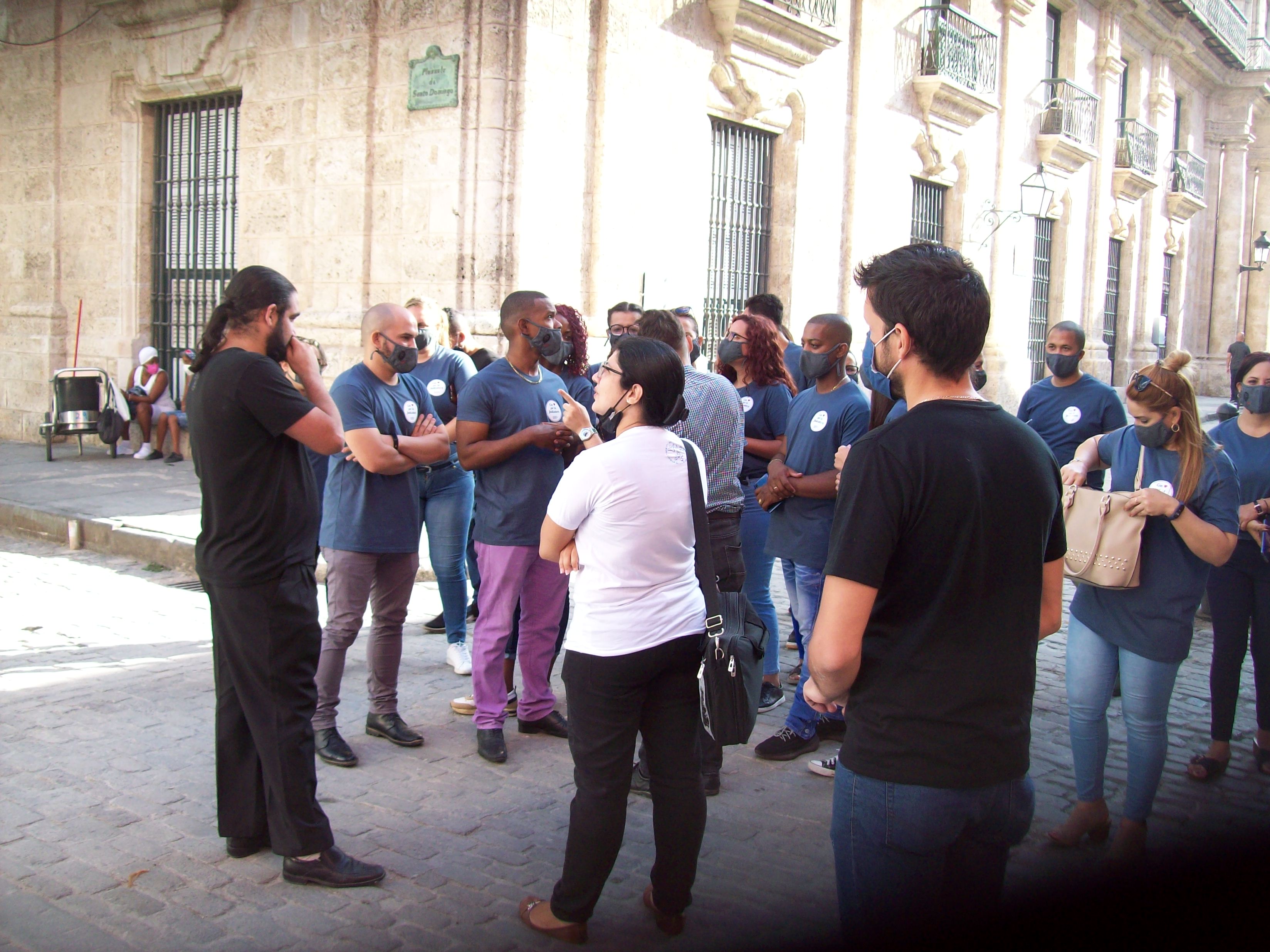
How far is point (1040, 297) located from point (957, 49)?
21.4ft

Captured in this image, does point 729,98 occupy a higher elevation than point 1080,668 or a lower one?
higher

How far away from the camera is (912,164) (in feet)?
53.1

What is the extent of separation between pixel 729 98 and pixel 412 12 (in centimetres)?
402

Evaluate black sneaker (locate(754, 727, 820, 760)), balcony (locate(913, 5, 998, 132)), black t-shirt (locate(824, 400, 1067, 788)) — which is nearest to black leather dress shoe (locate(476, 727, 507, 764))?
black sneaker (locate(754, 727, 820, 760))

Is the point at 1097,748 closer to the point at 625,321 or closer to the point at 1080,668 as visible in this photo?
the point at 1080,668

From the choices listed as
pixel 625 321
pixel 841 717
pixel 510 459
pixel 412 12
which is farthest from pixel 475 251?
pixel 841 717

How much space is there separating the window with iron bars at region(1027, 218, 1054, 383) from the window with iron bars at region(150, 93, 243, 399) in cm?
1445

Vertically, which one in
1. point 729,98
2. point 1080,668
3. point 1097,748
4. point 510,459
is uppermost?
point 729,98

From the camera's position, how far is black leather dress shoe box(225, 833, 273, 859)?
141 inches

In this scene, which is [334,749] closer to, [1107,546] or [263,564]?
[263,564]

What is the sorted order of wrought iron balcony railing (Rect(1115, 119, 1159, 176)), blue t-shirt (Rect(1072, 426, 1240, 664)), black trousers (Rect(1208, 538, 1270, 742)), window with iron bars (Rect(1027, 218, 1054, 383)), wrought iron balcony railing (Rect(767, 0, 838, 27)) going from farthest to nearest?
wrought iron balcony railing (Rect(1115, 119, 1159, 176)), window with iron bars (Rect(1027, 218, 1054, 383)), wrought iron balcony railing (Rect(767, 0, 838, 27)), black trousers (Rect(1208, 538, 1270, 742)), blue t-shirt (Rect(1072, 426, 1240, 664))

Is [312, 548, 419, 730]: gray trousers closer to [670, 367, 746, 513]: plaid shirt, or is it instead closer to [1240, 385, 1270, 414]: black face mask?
[670, 367, 746, 513]: plaid shirt

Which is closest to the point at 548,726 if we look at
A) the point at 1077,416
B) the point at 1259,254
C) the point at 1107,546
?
the point at 1107,546

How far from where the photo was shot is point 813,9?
13.2 m
